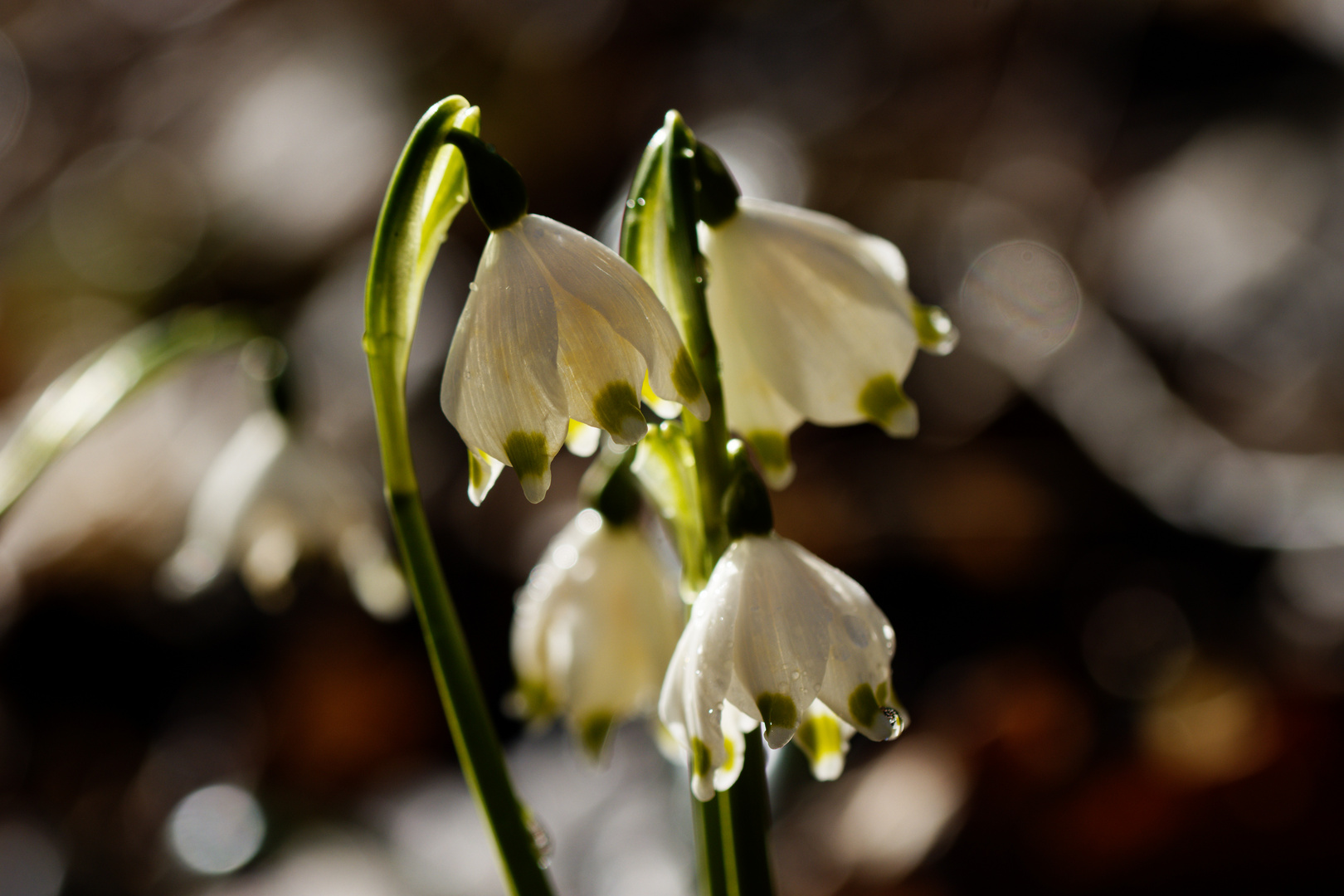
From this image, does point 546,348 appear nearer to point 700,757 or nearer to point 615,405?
point 615,405

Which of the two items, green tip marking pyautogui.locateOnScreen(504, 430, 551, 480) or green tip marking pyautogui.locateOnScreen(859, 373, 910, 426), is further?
green tip marking pyautogui.locateOnScreen(859, 373, 910, 426)

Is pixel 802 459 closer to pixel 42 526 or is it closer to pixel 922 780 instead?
pixel 922 780

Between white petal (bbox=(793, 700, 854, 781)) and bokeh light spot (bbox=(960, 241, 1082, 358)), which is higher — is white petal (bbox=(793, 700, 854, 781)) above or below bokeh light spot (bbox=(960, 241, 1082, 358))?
above

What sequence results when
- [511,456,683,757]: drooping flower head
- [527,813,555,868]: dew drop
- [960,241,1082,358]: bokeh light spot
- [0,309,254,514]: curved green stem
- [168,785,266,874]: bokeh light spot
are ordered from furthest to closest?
[960,241,1082,358]: bokeh light spot → [168,785,266,874]: bokeh light spot → [0,309,254,514]: curved green stem → [511,456,683,757]: drooping flower head → [527,813,555,868]: dew drop

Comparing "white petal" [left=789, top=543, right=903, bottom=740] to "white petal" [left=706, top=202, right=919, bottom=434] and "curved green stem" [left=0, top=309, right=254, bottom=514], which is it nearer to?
"white petal" [left=706, top=202, right=919, bottom=434]

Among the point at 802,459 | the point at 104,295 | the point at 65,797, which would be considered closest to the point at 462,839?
the point at 65,797

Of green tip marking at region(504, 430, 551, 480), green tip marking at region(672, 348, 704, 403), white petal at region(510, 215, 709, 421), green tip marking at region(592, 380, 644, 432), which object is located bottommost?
green tip marking at region(504, 430, 551, 480)

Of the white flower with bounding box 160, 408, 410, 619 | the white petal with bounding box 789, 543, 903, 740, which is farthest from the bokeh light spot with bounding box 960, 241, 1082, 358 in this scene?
the white petal with bounding box 789, 543, 903, 740
